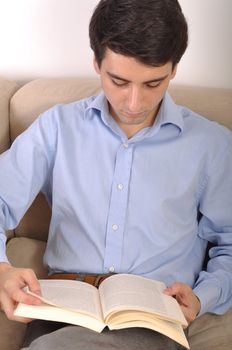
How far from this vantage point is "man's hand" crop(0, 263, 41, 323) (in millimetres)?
953

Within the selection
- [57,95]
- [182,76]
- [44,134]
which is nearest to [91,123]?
[44,134]

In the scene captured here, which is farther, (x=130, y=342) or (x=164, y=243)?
(x=164, y=243)

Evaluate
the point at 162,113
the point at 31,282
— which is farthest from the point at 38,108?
the point at 31,282

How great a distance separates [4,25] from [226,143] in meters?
0.84

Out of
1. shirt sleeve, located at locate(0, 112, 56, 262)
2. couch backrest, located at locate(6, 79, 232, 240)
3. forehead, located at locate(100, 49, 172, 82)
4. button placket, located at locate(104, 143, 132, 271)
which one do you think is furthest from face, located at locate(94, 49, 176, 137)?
couch backrest, located at locate(6, 79, 232, 240)

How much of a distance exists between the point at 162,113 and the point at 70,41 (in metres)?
0.54

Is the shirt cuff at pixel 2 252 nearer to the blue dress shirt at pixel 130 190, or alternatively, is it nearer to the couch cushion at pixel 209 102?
the blue dress shirt at pixel 130 190

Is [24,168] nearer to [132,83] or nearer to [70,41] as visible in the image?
[132,83]

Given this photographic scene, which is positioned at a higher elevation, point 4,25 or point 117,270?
point 4,25

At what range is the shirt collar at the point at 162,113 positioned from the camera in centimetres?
123

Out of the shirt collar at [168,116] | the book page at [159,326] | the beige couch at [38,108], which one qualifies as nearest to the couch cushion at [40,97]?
the beige couch at [38,108]

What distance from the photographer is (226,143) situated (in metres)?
1.27

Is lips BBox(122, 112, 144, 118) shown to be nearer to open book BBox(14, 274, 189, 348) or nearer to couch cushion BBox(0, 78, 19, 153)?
open book BBox(14, 274, 189, 348)

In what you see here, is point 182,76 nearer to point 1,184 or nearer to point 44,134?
point 44,134
